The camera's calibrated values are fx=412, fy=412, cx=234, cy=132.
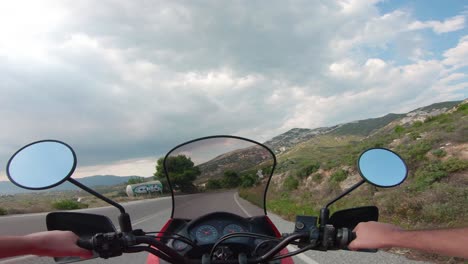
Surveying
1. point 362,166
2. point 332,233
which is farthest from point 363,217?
point 332,233

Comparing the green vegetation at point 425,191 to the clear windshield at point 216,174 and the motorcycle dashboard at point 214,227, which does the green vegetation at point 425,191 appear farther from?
the motorcycle dashboard at point 214,227

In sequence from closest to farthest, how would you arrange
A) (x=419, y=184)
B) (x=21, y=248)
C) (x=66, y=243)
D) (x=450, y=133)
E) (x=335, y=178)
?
(x=21, y=248) < (x=66, y=243) < (x=419, y=184) < (x=450, y=133) < (x=335, y=178)

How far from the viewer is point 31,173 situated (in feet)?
8.30

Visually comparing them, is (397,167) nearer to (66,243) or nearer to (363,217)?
(363,217)

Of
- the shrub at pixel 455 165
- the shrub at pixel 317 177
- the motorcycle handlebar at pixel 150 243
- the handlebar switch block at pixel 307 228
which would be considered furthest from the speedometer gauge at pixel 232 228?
the shrub at pixel 317 177

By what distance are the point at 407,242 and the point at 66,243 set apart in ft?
4.88

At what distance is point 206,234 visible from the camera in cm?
277

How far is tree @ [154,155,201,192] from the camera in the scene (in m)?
2.95

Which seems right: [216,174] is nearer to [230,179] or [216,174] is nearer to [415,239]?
[230,179]

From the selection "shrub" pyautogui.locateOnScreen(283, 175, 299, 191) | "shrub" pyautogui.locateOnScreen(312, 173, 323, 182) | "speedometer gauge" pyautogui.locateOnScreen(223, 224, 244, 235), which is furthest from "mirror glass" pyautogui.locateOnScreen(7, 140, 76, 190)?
"shrub" pyautogui.locateOnScreen(283, 175, 299, 191)

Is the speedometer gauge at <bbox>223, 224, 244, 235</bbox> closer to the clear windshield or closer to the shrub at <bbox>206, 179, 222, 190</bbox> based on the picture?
the clear windshield

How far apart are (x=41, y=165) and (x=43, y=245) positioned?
89 centimetres

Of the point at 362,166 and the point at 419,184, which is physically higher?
the point at 362,166

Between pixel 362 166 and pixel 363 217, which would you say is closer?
pixel 363 217
